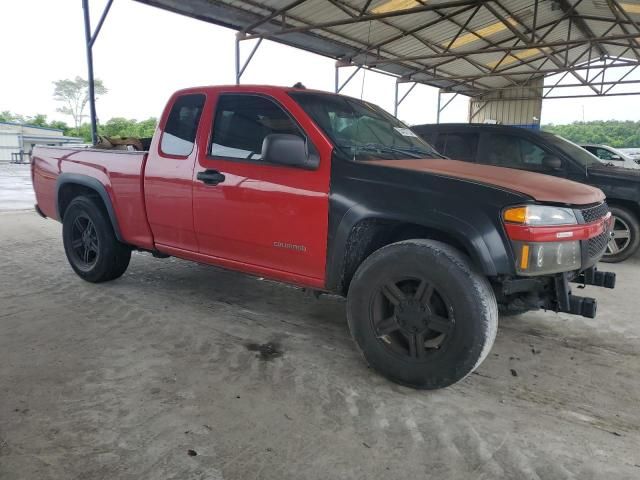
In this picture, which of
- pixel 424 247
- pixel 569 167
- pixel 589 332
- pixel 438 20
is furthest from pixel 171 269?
pixel 438 20

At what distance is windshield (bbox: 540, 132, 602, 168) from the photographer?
6090mm

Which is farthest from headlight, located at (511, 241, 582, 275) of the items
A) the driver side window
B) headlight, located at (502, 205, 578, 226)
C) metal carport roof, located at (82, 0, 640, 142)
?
metal carport roof, located at (82, 0, 640, 142)

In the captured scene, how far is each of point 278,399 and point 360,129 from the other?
1.92 metres

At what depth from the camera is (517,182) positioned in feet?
8.93

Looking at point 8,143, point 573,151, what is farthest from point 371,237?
point 8,143

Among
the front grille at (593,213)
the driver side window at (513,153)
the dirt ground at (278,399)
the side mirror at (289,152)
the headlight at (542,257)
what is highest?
the driver side window at (513,153)

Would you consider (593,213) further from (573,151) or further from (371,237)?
(573,151)

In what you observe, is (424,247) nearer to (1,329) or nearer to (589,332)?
(589,332)

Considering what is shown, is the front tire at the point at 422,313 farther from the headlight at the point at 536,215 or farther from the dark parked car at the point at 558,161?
the dark parked car at the point at 558,161

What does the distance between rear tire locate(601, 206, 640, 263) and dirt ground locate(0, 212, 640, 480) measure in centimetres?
226

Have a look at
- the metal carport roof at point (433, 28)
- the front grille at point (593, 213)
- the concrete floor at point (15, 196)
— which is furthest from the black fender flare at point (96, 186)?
the metal carport roof at point (433, 28)

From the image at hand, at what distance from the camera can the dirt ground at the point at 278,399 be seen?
6.84 ft

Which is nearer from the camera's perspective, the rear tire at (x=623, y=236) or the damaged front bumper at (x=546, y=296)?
the damaged front bumper at (x=546, y=296)

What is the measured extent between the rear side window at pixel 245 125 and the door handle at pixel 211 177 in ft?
0.49
